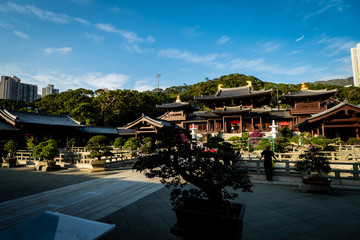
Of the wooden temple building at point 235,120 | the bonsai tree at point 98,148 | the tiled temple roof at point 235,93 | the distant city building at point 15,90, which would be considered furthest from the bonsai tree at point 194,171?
the distant city building at point 15,90

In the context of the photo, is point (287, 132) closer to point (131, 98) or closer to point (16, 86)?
point (131, 98)

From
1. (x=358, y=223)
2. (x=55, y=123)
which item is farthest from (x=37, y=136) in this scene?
(x=358, y=223)

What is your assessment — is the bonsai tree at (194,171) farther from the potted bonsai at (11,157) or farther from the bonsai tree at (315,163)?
the potted bonsai at (11,157)

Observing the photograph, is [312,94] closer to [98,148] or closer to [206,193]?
[98,148]

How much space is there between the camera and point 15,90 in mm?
86875

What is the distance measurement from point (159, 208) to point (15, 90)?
378 ft

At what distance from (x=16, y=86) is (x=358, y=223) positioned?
11981 centimetres

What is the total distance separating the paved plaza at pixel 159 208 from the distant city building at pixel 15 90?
350 ft

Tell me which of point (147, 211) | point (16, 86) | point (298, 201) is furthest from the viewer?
point (16, 86)

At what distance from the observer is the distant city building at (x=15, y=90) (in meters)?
83.8

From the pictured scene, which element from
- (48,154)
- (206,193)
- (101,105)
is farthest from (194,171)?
(101,105)

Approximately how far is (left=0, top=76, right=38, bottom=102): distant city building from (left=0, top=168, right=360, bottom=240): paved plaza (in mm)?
106547

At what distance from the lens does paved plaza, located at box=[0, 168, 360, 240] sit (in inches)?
149

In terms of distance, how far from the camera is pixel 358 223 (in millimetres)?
4047
